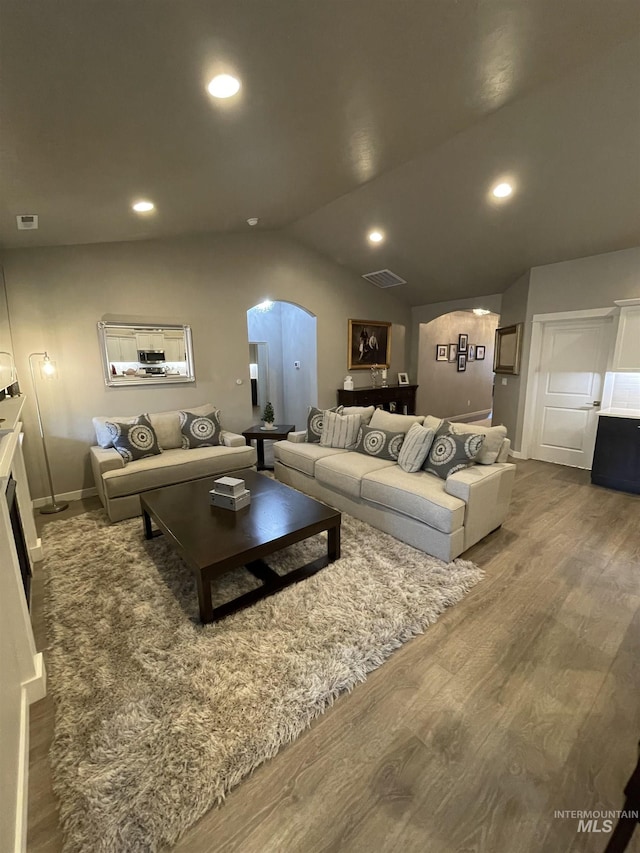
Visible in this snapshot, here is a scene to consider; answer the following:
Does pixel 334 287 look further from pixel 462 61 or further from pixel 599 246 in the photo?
pixel 462 61

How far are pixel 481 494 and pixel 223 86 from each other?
2.89 metres

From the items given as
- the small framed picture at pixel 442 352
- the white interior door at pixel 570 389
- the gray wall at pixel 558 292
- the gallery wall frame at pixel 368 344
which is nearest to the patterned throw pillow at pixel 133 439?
the gallery wall frame at pixel 368 344

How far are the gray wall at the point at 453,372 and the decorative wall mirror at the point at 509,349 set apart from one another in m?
1.70

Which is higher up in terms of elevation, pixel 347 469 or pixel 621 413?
pixel 621 413

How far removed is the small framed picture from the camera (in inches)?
→ 305

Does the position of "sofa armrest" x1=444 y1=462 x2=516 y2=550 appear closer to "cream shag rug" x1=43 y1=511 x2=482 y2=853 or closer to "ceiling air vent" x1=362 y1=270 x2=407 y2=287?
"cream shag rug" x1=43 y1=511 x2=482 y2=853

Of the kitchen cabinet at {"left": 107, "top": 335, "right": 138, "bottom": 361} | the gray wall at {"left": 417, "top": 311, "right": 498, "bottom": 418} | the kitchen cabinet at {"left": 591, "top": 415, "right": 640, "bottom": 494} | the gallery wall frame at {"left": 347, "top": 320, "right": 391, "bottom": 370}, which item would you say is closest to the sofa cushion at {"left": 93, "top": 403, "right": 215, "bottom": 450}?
the kitchen cabinet at {"left": 107, "top": 335, "right": 138, "bottom": 361}

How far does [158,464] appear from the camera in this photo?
3.57 m

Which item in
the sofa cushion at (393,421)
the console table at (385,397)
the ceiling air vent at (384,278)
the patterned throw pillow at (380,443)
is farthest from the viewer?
the console table at (385,397)

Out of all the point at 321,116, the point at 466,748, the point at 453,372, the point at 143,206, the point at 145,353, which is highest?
the point at 321,116

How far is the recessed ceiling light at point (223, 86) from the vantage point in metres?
1.66

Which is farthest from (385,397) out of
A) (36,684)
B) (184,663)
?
(36,684)

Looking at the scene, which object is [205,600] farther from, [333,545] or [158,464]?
[158,464]

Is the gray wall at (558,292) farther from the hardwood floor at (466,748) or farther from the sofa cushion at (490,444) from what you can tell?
the hardwood floor at (466,748)
